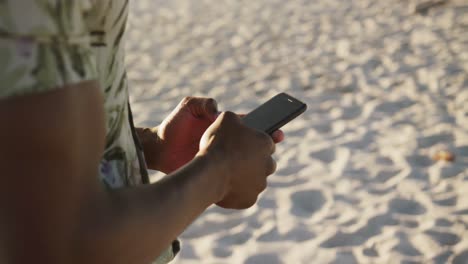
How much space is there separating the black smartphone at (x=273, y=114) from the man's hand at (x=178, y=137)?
84mm

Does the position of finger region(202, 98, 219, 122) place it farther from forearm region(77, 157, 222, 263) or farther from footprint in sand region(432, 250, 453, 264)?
footprint in sand region(432, 250, 453, 264)

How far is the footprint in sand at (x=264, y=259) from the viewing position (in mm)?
2738

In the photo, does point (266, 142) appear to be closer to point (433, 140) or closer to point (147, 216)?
point (147, 216)

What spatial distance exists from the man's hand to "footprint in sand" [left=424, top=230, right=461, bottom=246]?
5.93 feet

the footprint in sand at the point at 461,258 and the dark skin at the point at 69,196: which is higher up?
the dark skin at the point at 69,196

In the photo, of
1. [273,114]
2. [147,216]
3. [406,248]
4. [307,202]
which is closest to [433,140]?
[307,202]

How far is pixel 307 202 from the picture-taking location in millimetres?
3170

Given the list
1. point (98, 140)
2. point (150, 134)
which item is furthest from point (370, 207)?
point (98, 140)

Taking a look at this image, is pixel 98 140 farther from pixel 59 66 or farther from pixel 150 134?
pixel 150 134

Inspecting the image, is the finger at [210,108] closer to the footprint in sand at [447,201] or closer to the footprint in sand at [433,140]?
the footprint in sand at [447,201]

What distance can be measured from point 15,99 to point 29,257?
16 cm

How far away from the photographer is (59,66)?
25.5 inches

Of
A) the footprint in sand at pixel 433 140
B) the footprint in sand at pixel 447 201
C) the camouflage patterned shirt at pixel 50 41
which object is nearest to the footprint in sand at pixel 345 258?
the footprint in sand at pixel 447 201

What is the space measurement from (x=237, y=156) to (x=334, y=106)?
3293 millimetres
